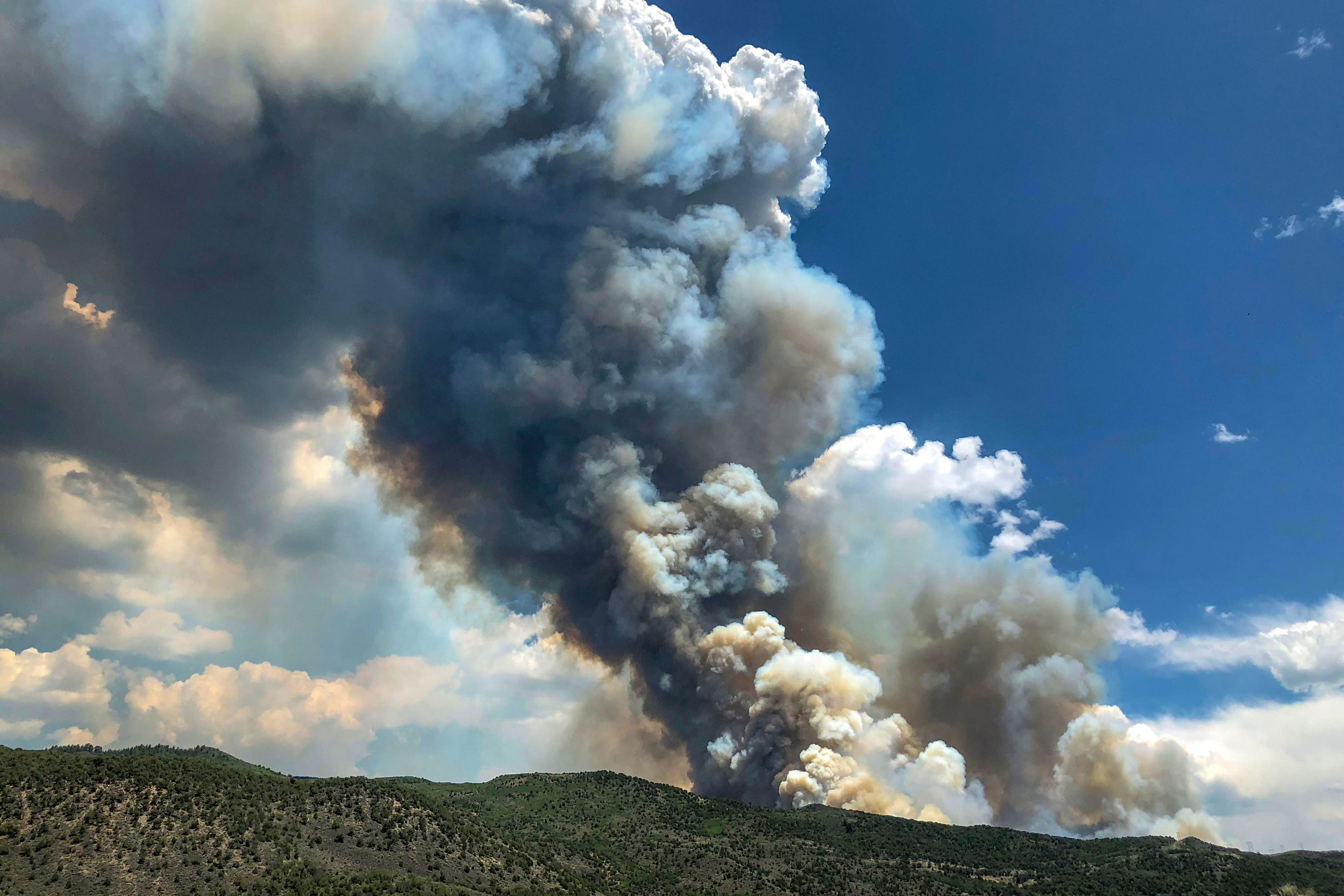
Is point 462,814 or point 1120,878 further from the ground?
point 462,814

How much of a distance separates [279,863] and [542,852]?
33.9 metres

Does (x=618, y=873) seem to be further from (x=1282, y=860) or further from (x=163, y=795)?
(x=1282, y=860)

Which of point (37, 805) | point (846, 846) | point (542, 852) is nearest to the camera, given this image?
point (37, 805)

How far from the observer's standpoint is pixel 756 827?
110 metres

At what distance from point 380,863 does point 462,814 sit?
25938 mm

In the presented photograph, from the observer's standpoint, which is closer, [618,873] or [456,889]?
[456,889]

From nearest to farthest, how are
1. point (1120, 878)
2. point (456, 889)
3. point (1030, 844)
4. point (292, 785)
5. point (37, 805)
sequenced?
point (37, 805) → point (456, 889) → point (292, 785) → point (1120, 878) → point (1030, 844)

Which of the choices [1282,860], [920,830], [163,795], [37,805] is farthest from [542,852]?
[1282,860]

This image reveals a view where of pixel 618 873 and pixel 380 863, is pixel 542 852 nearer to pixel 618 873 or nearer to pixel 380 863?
pixel 618 873

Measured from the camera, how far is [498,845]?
84938 mm

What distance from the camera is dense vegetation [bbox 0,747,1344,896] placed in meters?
60.7

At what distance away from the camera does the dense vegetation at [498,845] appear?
199 ft

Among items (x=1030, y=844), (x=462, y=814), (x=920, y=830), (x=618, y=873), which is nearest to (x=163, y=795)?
(x=462, y=814)

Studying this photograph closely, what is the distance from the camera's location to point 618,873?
90750mm
